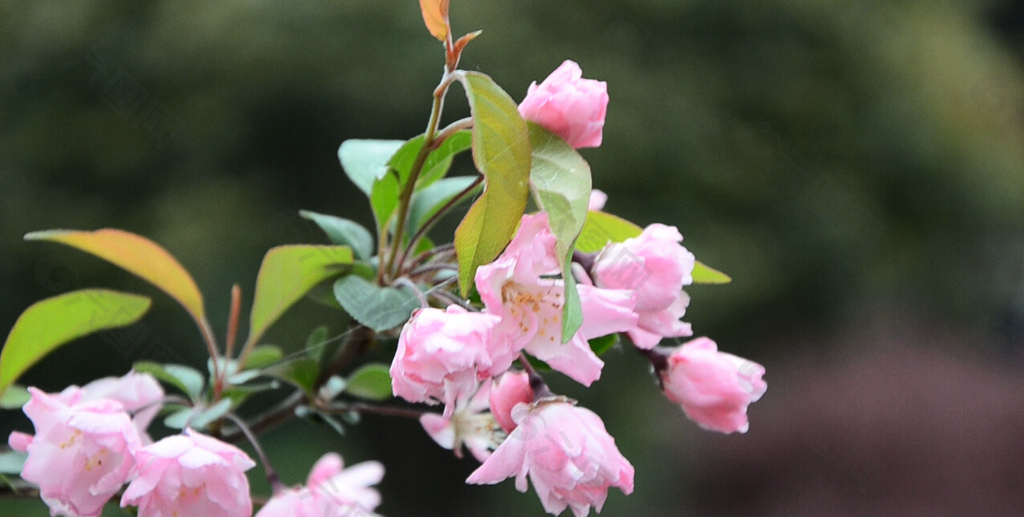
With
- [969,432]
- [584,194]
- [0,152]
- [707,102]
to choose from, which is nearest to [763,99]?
[707,102]

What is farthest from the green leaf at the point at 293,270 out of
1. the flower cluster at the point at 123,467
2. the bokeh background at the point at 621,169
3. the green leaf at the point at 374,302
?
the bokeh background at the point at 621,169

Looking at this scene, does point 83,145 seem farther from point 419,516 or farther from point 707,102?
point 707,102

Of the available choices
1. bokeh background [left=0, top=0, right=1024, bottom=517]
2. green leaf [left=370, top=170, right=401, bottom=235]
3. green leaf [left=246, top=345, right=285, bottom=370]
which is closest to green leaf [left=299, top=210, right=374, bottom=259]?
green leaf [left=370, top=170, right=401, bottom=235]

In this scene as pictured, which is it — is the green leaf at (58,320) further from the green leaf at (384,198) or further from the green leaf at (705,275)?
the green leaf at (705,275)

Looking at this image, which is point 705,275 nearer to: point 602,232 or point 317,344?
point 602,232

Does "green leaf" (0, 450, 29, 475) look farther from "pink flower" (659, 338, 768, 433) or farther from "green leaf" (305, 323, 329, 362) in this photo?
"pink flower" (659, 338, 768, 433)

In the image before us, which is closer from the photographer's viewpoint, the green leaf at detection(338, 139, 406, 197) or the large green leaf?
the large green leaf
